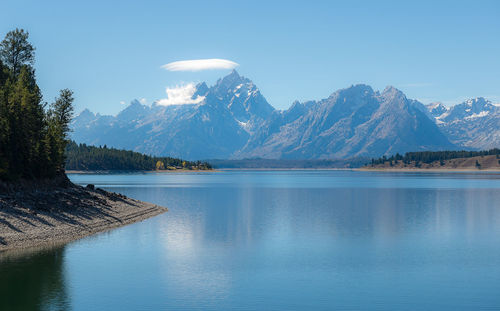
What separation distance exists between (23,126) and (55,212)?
23.9m

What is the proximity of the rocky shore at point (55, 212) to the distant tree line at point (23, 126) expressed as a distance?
10.4 feet

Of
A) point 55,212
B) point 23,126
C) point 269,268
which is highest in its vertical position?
point 23,126

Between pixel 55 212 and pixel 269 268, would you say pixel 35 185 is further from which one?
pixel 269 268

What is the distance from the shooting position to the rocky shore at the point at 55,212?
6856 centimetres

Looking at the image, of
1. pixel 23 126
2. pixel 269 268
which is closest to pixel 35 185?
pixel 23 126

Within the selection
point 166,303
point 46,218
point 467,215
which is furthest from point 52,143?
point 467,215

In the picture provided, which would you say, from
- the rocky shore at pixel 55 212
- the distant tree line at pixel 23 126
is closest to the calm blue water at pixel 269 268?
the rocky shore at pixel 55 212

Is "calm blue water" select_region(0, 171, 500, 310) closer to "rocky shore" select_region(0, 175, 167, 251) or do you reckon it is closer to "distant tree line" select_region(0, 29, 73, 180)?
"rocky shore" select_region(0, 175, 167, 251)

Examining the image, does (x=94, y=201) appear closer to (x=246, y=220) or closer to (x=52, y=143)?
(x=52, y=143)

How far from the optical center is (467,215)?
359ft

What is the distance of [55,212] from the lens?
8181 cm

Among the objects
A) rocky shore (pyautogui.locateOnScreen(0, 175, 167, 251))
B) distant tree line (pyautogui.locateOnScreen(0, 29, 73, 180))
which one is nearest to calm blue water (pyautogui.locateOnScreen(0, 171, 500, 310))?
rocky shore (pyautogui.locateOnScreen(0, 175, 167, 251))

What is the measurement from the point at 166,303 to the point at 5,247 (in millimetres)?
30741

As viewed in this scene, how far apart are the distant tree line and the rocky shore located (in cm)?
316
